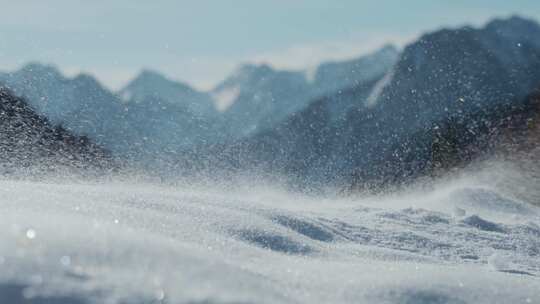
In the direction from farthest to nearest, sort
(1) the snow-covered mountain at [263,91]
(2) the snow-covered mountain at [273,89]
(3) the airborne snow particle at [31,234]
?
1. (1) the snow-covered mountain at [263,91]
2. (2) the snow-covered mountain at [273,89]
3. (3) the airborne snow particle at [31,234]

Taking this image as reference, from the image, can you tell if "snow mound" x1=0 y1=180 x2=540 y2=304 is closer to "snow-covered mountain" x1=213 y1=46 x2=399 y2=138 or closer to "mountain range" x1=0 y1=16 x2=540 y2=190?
"mountain range" x1=0 y1=16 x2=540 y2=190

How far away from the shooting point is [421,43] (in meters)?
37.7

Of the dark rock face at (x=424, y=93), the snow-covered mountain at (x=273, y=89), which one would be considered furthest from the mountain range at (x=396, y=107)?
the snow-covered mountain at (x=273, y=89)

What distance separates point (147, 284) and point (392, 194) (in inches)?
207

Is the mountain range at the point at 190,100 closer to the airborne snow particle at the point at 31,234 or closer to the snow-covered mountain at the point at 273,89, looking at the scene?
the snow-covered mountain at the point at 273,89

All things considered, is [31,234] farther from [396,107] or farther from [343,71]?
[343,71]

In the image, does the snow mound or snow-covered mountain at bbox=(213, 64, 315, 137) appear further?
snow-covered mountain at bbox=(213, 64, 315, 137)

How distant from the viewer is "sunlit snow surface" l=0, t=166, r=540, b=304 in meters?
1.59

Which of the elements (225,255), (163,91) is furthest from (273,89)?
(225,255)

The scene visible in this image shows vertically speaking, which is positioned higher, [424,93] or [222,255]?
[424,93]

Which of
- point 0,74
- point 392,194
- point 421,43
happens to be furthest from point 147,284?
point 421,43

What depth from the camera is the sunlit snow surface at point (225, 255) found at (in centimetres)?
159

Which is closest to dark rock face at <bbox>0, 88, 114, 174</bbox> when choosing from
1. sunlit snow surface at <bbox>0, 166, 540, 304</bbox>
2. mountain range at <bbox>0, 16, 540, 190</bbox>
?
mountain range at <bbox>0, 16, 540, 190</bbox>

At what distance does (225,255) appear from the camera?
2160mm
